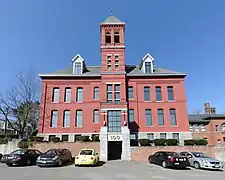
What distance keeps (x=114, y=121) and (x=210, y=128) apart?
31.8 metres

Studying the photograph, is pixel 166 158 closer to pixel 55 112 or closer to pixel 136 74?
pixel 136 74

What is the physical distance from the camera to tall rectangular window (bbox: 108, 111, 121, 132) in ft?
90.5

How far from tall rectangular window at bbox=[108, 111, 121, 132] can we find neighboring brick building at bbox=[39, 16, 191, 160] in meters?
0.20

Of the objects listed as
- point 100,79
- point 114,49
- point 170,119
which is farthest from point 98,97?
point 170,119

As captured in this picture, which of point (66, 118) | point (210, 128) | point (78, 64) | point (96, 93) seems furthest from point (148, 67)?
point (210, 128)

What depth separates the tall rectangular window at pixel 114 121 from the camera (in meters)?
27.6

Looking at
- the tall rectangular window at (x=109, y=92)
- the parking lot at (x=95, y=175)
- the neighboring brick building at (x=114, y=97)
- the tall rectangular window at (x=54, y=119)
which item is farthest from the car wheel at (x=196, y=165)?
the tall rectangular window at (x=54, y=119)

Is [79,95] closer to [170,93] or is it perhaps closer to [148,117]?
[148,117]

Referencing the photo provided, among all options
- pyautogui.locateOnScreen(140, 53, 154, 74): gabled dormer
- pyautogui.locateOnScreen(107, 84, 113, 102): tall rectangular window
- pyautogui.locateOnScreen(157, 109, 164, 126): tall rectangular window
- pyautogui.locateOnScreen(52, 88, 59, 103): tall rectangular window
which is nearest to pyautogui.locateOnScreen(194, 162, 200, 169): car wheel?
pyautogui.locateOnScreen(157, 109, 164, 126): tall rectangular window

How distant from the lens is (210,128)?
48844 mm

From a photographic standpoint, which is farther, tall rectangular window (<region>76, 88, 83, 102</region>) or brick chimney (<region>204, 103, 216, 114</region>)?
brick chimney (<region>204, 103, 216, 114</region>)

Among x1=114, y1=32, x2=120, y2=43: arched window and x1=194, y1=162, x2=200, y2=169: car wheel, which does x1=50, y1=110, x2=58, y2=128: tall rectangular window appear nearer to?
x1=114, y1=32, x2=120, y2=43: arched window

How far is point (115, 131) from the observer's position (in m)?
27.5

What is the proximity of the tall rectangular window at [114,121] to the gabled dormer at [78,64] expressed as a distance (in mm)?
9857
